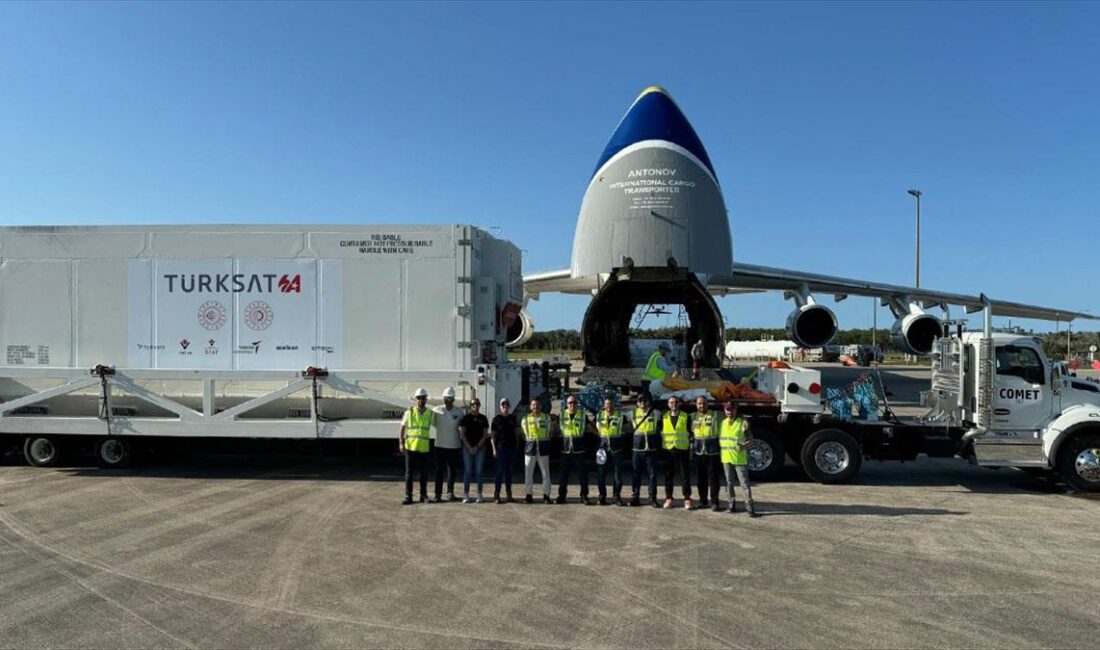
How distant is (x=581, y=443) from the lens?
30.2ft

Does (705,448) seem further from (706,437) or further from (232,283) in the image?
(232,283)

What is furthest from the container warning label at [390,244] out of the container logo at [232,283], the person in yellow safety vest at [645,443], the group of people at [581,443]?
the person in yellow safety vest at [645,443]

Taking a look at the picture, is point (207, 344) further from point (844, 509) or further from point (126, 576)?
point (844, 509)

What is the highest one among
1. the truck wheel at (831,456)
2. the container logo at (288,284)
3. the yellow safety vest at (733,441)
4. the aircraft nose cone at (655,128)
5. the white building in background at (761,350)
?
the aircraft nose cone at (655,128)

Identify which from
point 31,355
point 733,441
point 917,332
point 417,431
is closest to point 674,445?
point 733,441

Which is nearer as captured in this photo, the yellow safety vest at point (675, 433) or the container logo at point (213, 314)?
the yellow safety vest at point (675, 433)

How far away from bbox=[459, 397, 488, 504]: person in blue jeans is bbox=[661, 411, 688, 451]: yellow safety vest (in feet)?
7.56

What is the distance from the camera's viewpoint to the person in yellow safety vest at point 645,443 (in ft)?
29.4

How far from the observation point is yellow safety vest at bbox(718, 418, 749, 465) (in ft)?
28.1

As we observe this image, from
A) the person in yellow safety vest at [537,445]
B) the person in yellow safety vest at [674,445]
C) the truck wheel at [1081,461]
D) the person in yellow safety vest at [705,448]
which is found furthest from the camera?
the truck wheel at [1081,461]

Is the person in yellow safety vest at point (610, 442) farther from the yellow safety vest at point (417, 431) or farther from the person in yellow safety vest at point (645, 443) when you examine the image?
the yellow safety vest at point (417, 431)

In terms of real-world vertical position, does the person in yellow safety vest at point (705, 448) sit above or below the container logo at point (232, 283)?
below

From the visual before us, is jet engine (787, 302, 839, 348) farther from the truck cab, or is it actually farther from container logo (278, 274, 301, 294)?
container logo (278, 274, 301, 294)

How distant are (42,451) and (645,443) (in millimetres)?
9409
